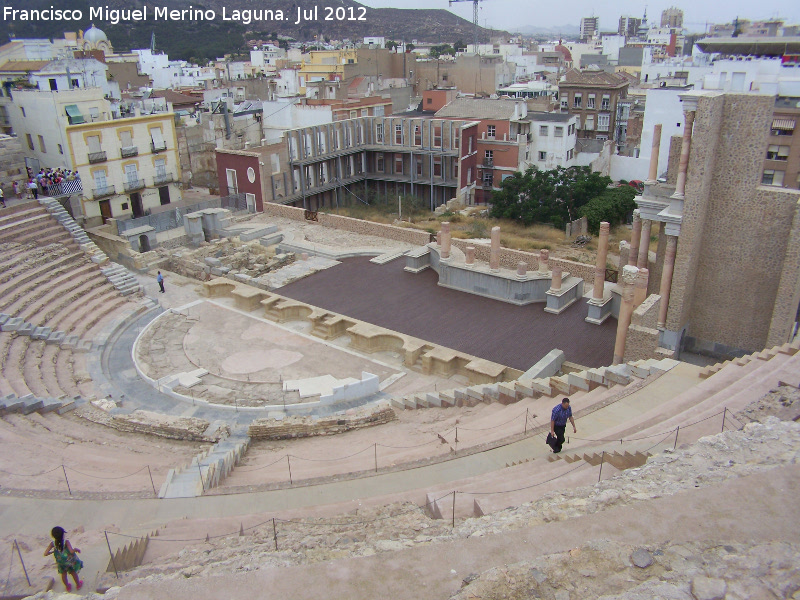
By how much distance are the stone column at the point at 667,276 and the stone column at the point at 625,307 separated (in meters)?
0.88

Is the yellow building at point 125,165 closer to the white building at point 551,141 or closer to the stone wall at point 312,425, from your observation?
the stone wall at point 312,425

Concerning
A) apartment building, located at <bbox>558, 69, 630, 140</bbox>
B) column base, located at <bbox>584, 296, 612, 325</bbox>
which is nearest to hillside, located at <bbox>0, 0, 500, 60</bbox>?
apartment building, located at <bbox>558, 69, 630, 140</bbox>

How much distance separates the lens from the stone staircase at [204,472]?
490 inches

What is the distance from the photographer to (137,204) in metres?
38.9

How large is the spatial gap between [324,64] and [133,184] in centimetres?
5080

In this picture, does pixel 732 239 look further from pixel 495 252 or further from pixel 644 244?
pixel 495 252

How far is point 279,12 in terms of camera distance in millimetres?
175750

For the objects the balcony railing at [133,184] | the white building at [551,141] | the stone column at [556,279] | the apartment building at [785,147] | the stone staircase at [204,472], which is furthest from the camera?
the white building at [551,141]

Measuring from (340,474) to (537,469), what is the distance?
4.21 m

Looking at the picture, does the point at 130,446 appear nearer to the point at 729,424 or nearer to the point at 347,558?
the point at 347,558

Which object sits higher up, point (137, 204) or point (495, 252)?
point (137, 204)

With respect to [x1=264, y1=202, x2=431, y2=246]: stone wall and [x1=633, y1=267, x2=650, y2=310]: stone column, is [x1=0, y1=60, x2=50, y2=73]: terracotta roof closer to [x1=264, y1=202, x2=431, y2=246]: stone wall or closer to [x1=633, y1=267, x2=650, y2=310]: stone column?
[x1=264, y1=202, x2=431, y2=246]: stone wall

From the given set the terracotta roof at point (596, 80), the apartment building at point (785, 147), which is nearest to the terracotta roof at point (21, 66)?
the terracotta roof at point (596, 80)

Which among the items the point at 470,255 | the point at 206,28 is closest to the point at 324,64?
the point at 470,255
